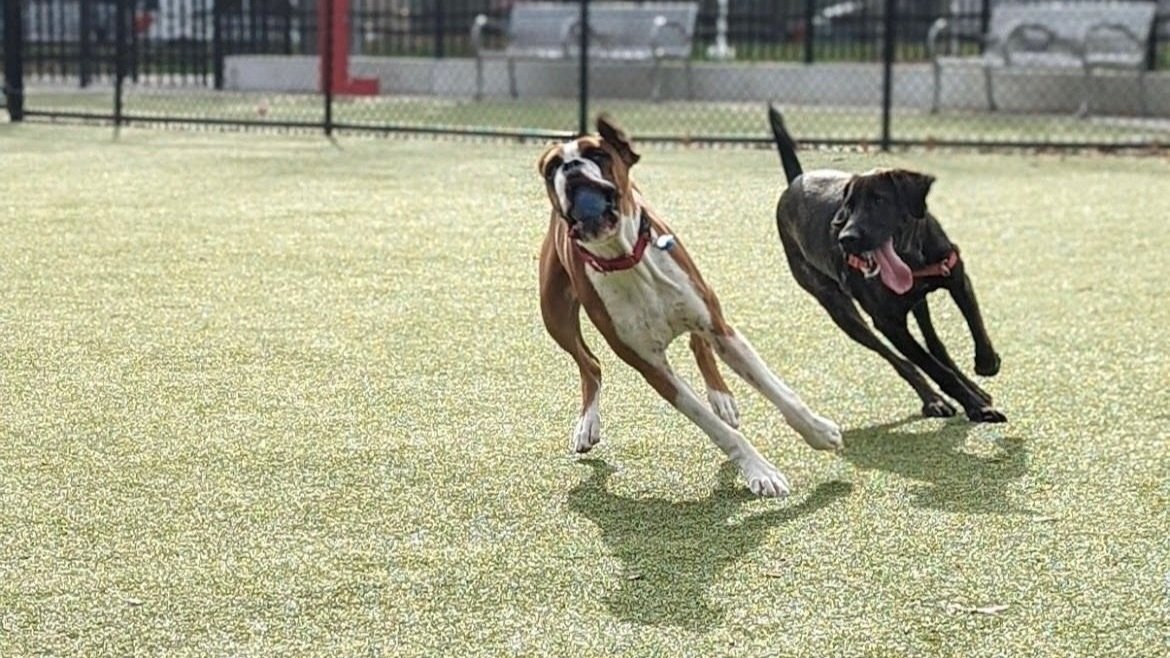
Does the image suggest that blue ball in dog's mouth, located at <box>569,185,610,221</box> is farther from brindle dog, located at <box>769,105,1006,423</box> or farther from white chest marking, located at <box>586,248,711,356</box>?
brindle dog, located at <box>769,105,1006,423</box>

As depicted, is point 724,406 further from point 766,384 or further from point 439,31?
point 439,31

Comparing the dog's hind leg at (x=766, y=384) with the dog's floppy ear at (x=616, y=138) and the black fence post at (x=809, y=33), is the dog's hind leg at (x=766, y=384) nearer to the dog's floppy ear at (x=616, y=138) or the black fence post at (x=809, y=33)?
the dog's floppy ear at (x=616, y=138)

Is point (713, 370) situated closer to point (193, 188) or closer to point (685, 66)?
point (193, 188)

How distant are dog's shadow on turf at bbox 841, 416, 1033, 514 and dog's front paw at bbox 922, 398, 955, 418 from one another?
0.03 meters

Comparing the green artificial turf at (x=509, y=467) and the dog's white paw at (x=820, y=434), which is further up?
the dog's white paw at (x=820, y=434)

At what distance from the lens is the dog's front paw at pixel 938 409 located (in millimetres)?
5270

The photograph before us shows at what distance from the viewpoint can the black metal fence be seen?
1507 cm

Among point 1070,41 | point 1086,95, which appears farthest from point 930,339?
point 1070,41

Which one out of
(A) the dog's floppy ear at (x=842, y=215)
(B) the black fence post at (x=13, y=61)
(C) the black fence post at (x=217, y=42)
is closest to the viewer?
(A) the dog's floppy ear at (x=842, y=215)

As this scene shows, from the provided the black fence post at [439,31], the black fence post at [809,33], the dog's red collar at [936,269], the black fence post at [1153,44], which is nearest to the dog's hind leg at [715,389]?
the dog's red collar at [936,269]

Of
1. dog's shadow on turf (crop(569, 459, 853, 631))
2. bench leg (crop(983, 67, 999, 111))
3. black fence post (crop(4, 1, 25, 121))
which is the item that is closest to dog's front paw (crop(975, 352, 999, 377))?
dog's shadow on turf (crop(569, 459, 853, 631))

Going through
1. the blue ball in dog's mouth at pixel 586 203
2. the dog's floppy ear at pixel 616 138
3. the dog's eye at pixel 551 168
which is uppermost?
the dog's floppy ear at pixel 616 138

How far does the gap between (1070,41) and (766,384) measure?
524 inches

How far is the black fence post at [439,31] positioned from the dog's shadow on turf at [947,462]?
14430 mm
